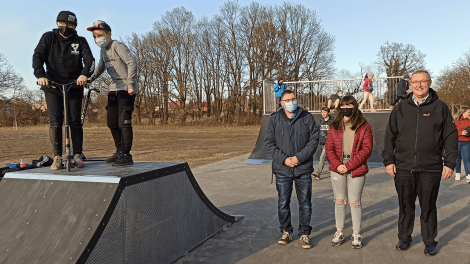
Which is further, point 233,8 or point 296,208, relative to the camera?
point 233,8

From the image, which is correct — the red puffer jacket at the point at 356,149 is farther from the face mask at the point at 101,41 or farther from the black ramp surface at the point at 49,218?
the face mask at the point at 101,41

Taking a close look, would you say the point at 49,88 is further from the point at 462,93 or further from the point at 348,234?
the point at 462,93

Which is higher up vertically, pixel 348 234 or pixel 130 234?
pixel 130 234

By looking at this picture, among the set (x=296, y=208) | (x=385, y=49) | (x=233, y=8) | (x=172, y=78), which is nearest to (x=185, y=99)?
(x=172, y=78)

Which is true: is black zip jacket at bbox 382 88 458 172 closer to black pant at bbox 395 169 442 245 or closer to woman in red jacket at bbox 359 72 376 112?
black pant at bbox 395 169 442 245

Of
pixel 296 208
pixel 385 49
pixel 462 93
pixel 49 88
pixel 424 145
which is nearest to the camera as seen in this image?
pixel 424 145

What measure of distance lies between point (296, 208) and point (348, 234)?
4.57 ft

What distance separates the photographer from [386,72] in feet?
165

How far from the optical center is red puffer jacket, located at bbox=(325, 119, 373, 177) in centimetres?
397

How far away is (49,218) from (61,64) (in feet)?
7.35

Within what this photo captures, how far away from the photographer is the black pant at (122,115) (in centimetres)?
447

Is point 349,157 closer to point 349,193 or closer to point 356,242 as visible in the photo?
point 349,193

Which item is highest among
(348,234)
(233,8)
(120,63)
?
(233,8)


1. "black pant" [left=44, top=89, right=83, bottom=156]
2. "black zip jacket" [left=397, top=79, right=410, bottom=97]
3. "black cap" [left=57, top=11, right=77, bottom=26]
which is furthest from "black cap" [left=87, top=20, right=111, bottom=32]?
"black zip jacket" [left=397, top=79, right=410, bottom=97]
